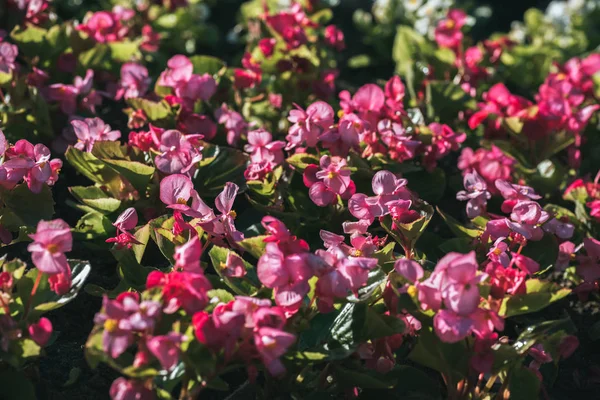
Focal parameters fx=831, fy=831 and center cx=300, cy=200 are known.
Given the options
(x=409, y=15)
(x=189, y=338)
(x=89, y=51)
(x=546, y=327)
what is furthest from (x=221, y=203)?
(x=409, y=15)

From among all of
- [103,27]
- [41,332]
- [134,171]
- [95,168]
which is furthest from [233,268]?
[103,27]

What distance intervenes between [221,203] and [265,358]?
1.08ft

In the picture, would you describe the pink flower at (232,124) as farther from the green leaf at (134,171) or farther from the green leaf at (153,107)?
the green leaf at (134,171)

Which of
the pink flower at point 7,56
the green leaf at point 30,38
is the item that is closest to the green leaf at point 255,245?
the pink flower at point 7,56

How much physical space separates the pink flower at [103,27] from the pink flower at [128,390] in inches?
54.0

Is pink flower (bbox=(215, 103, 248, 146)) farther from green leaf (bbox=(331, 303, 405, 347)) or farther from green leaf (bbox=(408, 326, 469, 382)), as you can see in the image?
green leaf (bbox=(408, 326, 469, 382))

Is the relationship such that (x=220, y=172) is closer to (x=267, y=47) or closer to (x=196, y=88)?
(x=196, y=88)

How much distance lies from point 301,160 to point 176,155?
28cm

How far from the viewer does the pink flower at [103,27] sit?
2.29m

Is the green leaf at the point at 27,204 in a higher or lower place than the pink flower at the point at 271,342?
lower

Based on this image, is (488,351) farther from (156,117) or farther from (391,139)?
(156,117)

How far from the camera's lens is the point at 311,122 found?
170 cm

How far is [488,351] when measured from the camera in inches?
49.9

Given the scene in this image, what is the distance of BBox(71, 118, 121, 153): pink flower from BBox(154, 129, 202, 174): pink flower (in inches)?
7.0
